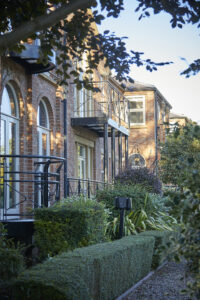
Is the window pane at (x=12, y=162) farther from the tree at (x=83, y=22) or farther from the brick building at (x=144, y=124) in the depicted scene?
the brick building at (x=144, y=124)

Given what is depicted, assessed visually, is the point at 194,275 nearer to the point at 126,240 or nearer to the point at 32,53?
the point at 126,240

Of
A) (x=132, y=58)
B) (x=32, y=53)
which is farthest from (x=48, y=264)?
(x=32, y=53)

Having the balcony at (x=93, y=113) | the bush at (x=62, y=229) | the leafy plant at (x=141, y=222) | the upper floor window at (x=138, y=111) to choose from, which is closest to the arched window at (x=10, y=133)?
the leafy plant at (x=141, y=222)

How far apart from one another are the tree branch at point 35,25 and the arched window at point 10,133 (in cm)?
639

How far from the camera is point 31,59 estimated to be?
38.3 ft

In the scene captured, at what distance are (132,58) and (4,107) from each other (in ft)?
18.1

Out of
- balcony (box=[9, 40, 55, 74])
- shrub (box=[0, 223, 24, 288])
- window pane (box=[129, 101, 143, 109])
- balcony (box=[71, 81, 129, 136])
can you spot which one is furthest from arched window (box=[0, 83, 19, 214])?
window pane (box=[129, 101, 143, 109])

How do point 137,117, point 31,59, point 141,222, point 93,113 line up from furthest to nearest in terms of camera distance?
point 137,117 < point 93,113 < point 31,59 < point 141,222

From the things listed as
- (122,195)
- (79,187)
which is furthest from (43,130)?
(122,195)

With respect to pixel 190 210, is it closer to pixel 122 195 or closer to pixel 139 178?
pixel 122 195

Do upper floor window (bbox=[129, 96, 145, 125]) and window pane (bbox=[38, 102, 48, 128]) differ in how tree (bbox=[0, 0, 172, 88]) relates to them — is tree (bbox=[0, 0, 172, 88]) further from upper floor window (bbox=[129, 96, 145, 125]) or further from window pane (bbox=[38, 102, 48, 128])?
upper floor window (bbox=[129, 96, 145, 125])

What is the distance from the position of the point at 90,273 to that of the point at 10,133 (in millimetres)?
7043

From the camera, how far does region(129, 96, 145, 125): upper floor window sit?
32.7 m

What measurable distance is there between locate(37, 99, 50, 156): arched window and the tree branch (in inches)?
336
